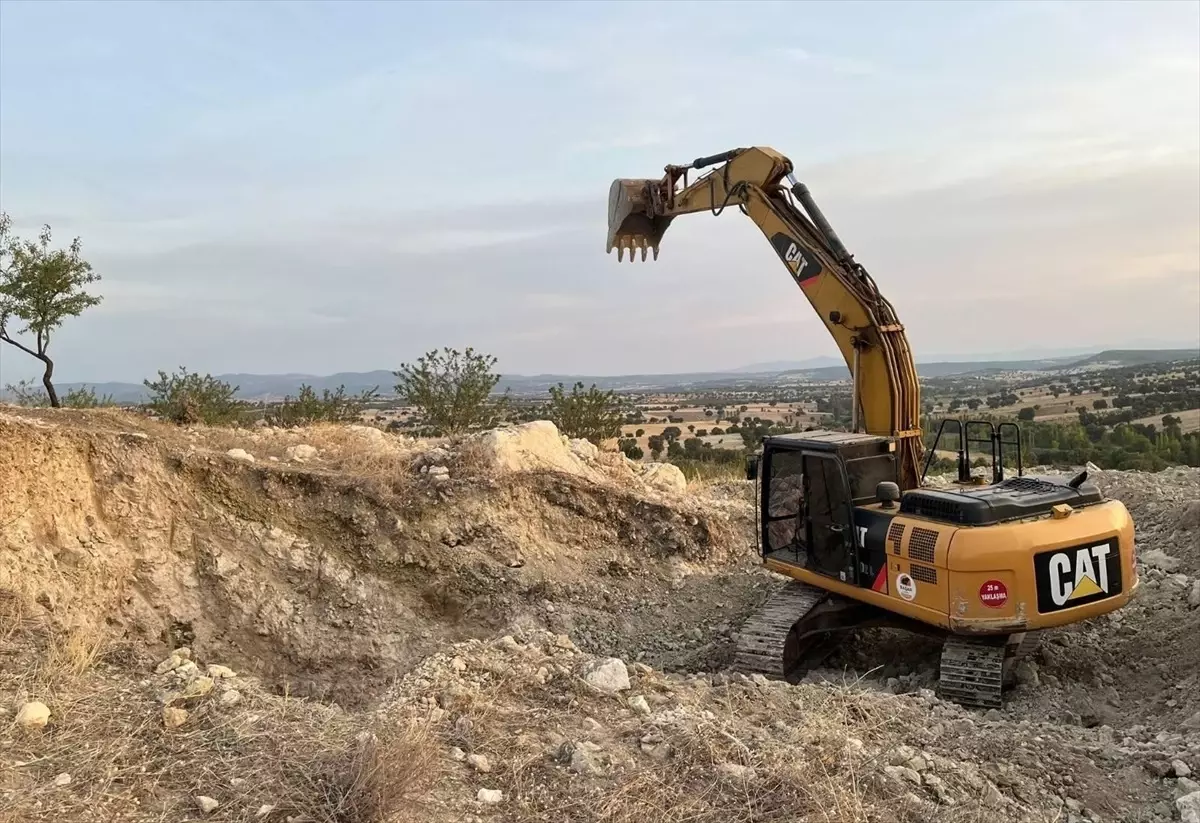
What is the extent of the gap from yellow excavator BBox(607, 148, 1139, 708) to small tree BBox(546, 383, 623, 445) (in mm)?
9341

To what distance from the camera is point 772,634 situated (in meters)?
7.30

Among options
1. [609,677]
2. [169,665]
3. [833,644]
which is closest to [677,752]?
[609,677]

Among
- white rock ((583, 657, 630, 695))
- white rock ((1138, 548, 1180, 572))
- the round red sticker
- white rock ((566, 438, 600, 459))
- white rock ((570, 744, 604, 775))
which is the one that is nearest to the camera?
white rock ((570, 744, 604, 775))

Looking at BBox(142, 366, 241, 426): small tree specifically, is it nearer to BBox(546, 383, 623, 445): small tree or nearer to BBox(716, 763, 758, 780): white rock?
BBox(546, 383, 623, 445): small tree

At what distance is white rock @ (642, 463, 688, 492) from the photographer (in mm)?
12047

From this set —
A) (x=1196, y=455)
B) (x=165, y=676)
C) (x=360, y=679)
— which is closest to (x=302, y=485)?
(x=360, y=679)

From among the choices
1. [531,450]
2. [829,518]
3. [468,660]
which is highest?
[531,450]

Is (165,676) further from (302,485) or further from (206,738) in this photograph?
(302,485)

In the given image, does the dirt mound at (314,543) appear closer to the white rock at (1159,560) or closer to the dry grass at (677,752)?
the dry grass at (677,752)

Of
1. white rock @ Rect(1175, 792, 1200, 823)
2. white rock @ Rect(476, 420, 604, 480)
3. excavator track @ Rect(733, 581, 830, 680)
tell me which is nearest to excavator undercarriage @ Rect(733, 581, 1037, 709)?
excavator track @ Rect(733, 581, 830, 680)

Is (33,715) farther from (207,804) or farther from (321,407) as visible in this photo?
(321,407)

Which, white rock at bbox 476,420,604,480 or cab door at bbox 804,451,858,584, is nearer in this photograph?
cab door at bbox 804,451,858,584

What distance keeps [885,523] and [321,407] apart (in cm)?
1505

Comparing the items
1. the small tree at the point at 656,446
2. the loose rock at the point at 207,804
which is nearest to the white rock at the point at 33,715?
the loose rock at the point at 207,804
